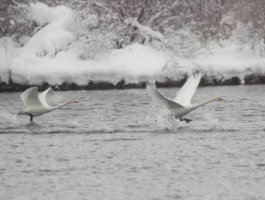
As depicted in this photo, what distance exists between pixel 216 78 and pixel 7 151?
20380 mm

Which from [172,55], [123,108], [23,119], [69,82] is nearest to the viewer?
[23,119]

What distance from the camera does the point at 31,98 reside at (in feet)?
77.0

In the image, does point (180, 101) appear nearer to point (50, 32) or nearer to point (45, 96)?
point (45, 96)

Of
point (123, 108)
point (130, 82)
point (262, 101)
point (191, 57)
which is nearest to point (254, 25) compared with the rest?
point (191, 57)

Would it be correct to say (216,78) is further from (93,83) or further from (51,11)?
(51,11)

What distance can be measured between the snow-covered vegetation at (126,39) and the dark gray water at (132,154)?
9155 mm

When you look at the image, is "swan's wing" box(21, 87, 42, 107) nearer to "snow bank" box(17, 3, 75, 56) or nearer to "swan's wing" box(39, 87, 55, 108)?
"swan's wing" box(39, 87, 55, 108)

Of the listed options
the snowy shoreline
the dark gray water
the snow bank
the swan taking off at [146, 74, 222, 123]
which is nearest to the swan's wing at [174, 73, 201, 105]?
the swan taking off at [146, 74, 222, 123]

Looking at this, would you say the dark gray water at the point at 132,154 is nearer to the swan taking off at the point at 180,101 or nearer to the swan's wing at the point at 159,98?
the swan taking off at the point at 180,101

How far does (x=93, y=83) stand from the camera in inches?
1459

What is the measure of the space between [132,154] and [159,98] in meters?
3.01

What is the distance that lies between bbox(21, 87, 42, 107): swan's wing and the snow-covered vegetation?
1291cm

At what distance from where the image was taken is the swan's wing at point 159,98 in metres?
20.7

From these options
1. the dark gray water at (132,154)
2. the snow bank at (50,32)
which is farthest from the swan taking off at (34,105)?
the snow bank at (50,32)
